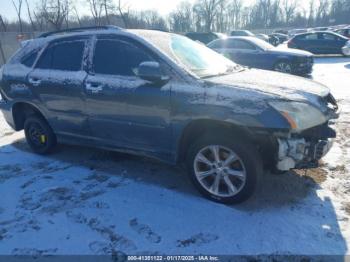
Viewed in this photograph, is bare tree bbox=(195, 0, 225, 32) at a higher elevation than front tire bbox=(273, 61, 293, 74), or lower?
higher

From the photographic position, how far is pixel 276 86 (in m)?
3.20

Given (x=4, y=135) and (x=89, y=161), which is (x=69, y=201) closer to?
(x=89, y=161)

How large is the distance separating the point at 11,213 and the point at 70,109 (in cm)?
154

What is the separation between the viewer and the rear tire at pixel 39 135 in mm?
4805

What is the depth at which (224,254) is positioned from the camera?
8.78 feet

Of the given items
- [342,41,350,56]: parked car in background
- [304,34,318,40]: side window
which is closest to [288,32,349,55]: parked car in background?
[304,34,318,40]: side window

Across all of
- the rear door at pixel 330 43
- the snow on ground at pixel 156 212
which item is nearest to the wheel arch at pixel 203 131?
the snow on ground at pixel 156 212

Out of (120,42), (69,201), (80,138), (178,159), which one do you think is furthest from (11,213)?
(120,42)

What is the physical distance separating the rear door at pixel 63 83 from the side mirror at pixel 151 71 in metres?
1.07

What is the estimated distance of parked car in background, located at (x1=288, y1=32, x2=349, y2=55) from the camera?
60.3ft

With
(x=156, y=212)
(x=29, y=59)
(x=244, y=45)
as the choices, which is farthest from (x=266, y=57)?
(x=156, y=212)

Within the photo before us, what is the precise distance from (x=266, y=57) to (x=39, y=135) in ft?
28.0

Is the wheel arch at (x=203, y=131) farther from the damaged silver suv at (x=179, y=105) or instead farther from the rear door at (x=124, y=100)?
the rear door at (x=124, y=100)

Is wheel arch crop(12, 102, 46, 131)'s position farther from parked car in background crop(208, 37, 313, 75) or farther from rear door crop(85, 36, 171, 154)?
parked car in background crop(208, 37, 313, 75)
